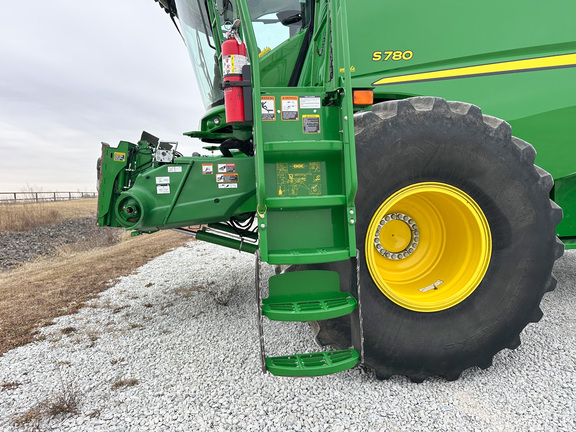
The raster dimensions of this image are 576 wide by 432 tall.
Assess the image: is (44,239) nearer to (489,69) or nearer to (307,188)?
(307,188)

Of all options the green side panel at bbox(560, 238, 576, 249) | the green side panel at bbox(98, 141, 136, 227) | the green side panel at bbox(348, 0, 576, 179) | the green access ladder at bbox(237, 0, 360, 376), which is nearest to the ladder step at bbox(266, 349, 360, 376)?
the green access ladder at bbox(237, 0, 360, 376)

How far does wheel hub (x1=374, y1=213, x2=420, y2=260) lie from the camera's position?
8.80 feet

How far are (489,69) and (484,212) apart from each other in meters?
1.41

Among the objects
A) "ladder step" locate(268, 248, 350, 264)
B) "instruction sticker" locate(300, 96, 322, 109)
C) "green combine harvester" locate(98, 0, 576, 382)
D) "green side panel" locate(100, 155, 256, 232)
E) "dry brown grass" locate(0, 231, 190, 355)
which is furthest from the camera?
"dry brown grass" locate(0, 231, 190, 355)

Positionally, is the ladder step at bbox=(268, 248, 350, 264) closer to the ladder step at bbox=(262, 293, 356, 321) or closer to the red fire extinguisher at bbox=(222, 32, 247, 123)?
the ladder step at bbox=(262, 293, 356, 321)

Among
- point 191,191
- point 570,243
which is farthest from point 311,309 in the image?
point 570,243

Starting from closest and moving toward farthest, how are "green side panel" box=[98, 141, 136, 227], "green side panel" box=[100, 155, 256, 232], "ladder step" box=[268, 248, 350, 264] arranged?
"ladder step" box=[268, 248, 350, 264], "green side panel" box=[100, 155, 256, 232], "green side panel" box=[98, 141, 136, 227]

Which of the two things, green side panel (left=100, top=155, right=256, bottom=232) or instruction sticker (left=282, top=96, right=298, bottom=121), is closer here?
instruction sticker (left=282, top=96, right=298, bottom=121)

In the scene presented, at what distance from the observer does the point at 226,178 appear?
2.65 metres

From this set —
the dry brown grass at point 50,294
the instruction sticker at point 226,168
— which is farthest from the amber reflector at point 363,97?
the dry brown grass at point 50,294

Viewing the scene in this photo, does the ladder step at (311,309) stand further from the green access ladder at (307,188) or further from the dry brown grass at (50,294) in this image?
the dry brown grass at (50,294)

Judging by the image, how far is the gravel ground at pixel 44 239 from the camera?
381 inches

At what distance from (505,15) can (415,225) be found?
2002 mm

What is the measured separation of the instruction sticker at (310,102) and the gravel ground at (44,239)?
983cm
